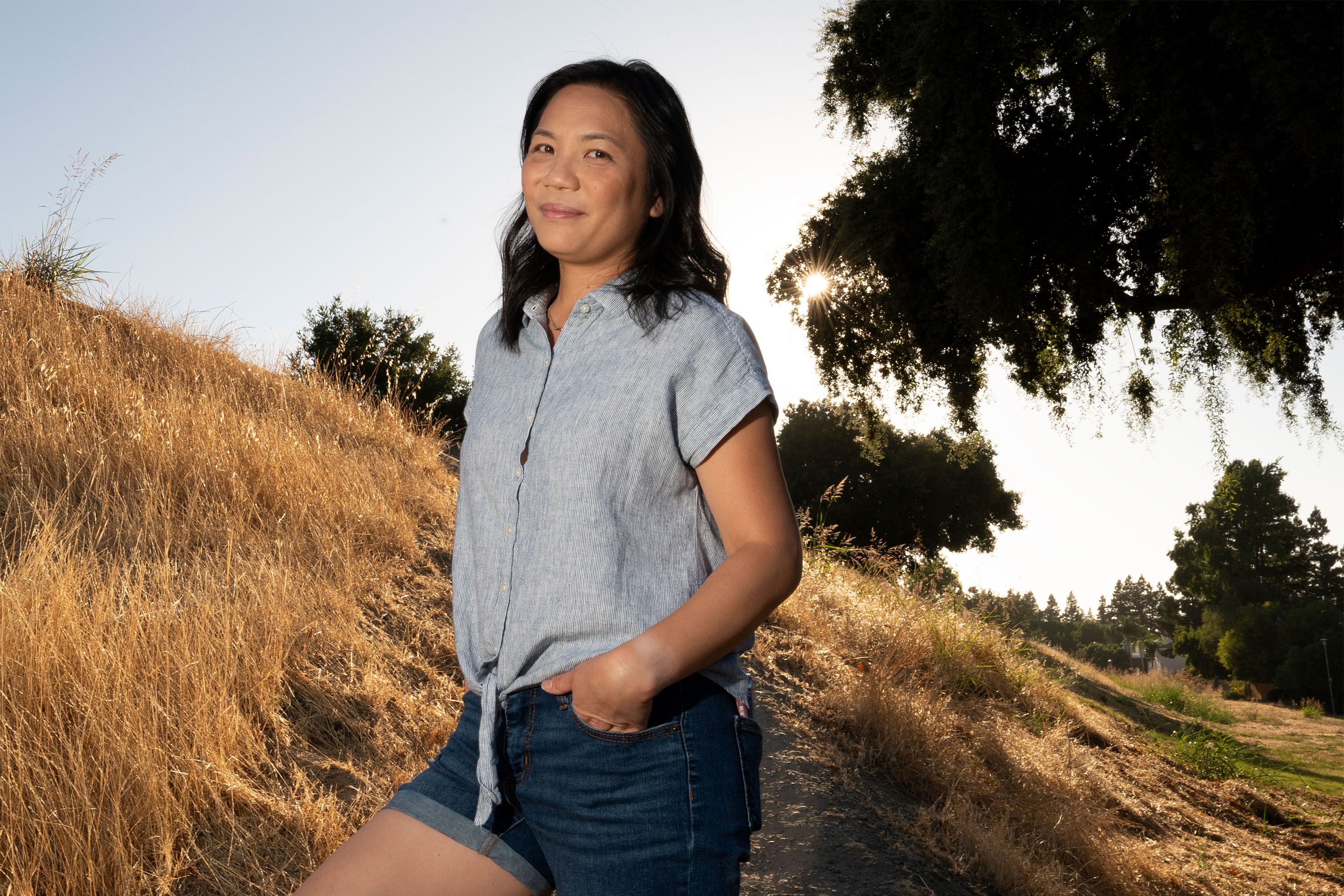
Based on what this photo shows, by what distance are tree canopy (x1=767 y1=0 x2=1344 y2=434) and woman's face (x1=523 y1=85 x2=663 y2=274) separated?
7.80 m

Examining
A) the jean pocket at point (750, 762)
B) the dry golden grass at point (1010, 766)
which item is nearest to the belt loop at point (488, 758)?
the jean pocket at point (750, 762)

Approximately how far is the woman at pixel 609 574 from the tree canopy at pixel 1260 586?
4223 cm

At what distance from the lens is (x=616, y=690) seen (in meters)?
1.07

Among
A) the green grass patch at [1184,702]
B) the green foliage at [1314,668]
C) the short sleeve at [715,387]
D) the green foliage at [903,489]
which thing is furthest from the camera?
the green foliage at [1314,668]

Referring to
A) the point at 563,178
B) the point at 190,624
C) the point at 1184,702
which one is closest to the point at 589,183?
the point at 563,178

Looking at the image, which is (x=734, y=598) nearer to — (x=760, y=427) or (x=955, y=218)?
(x=760, y=427)

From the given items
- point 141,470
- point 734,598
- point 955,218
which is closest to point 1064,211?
point 955,218

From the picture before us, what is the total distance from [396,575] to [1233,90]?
8.27m

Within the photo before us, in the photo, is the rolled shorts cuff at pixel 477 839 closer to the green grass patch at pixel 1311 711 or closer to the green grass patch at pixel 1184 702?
the green grass patch at pixel 1184 702

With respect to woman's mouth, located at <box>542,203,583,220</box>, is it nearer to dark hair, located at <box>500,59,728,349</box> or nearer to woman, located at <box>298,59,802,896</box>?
woman, located at <box>298,59,802,896</box>

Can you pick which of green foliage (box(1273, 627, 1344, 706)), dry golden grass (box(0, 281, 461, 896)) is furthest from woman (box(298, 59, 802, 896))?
green foliage (box(1273, 627, 1344, 706))

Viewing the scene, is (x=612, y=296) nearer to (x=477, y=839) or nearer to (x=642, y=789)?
(x=642, y=789)

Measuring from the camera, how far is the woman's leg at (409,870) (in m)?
1.25

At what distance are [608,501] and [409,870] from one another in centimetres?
65
